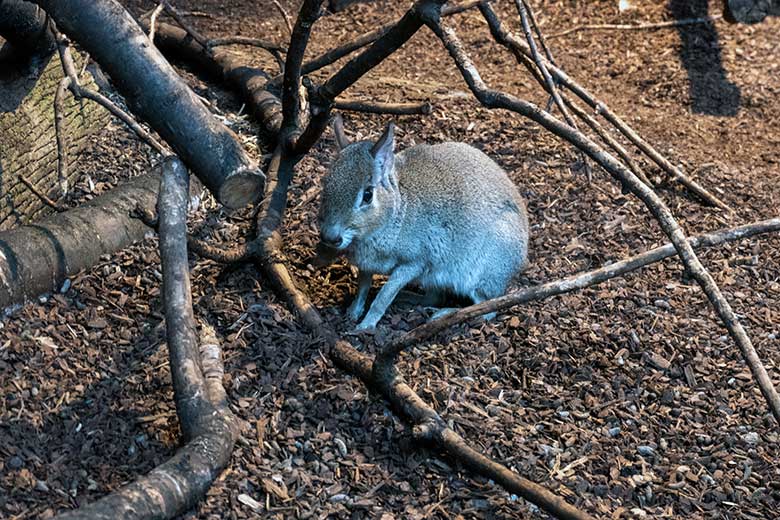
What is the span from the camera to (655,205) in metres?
4.47

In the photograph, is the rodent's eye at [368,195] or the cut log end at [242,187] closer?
the cut log end at [242,187]

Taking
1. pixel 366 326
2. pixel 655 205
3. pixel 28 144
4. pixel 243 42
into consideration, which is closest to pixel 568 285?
pixel 655 205

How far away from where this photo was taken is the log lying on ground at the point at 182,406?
12.5ft

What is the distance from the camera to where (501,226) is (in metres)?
5.96

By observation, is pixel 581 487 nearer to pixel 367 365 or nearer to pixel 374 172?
pixel 367 365

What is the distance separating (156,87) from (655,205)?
2403mm

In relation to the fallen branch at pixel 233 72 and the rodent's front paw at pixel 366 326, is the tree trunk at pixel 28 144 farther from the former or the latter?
the rodent's front paw at pixel 366 326

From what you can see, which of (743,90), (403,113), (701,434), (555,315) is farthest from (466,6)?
(743,90)

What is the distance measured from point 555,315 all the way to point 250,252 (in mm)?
1801

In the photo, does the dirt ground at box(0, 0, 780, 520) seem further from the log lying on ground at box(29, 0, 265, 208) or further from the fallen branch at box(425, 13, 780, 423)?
the log lying on ground at box(29, 0, 265, 208)

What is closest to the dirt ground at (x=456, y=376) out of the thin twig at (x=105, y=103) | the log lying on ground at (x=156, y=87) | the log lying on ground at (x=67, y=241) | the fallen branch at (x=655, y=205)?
the log lying on ground at (x=67, y=241)

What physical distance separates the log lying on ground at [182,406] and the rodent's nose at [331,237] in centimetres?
84

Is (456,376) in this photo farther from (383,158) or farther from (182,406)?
(182,406)

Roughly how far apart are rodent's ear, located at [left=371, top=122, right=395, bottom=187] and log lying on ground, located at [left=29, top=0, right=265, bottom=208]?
0.95 metres
